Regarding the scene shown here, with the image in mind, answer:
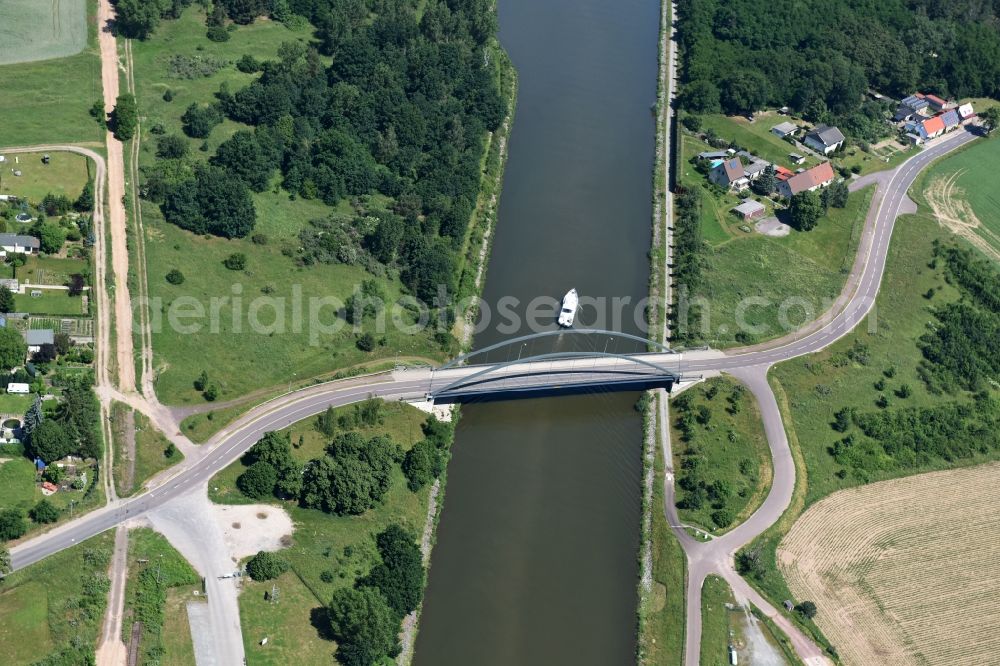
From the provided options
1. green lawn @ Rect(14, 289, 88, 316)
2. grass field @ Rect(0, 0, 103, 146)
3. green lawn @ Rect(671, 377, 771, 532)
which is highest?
grass field @ Rect(0, 0, 103, 146)

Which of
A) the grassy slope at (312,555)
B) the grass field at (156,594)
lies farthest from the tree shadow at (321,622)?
the grass field at (156,594)

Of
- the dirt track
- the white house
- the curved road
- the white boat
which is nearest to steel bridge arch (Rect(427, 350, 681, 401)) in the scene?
the curved road

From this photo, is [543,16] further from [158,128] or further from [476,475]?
[476,475]

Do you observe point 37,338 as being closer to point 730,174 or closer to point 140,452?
point 140,452

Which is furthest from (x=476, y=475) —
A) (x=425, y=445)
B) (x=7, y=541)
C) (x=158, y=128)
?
(x=158, y=128)

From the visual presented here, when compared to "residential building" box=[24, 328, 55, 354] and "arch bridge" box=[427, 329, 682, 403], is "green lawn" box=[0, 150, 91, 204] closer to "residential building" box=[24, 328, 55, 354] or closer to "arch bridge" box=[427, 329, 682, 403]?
"residential building" box=[24, 328, 55, 354]

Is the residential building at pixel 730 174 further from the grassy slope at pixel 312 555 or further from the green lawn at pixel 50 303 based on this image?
the green lawn at pixel 50 303
